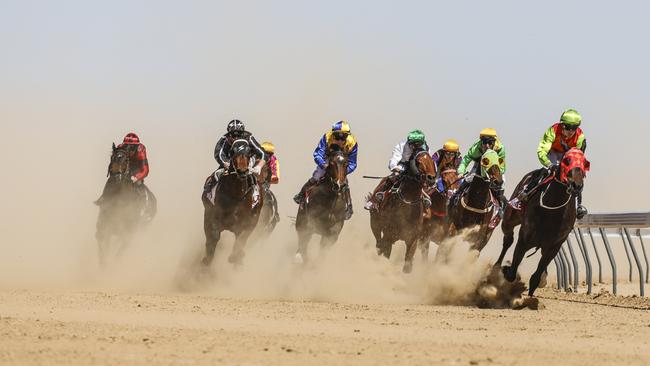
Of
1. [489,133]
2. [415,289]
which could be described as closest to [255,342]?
[415,289]

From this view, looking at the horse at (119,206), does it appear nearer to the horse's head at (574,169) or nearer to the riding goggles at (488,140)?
A: the riding goggles at (488,140)

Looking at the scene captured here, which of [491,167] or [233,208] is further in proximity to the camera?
[491,167]

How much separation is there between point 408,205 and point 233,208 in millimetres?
2868

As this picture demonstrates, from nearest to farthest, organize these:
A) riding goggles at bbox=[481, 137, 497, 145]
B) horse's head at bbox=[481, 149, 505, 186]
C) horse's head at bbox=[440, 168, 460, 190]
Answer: horse's head at bbox=[481, 149, 505, 186] < riding goggles at bbox=[481, 137, 497, 145] < horse's head at bbox=[440, 168, 460, 190]

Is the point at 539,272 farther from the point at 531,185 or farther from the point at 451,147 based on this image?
the point at 451,147

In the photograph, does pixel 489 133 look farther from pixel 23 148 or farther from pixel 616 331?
pixel 23 148

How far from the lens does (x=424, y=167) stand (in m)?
19.6

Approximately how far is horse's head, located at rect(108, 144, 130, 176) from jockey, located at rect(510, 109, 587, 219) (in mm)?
8151

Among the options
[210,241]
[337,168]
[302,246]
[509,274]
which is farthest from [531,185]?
[210,241]

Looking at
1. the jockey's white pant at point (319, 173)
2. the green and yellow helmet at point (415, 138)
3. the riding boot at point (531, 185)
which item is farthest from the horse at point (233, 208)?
the riding boot at point (531, 185)

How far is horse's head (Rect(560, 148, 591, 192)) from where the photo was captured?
15.9 meters

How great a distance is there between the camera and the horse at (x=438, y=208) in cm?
2258

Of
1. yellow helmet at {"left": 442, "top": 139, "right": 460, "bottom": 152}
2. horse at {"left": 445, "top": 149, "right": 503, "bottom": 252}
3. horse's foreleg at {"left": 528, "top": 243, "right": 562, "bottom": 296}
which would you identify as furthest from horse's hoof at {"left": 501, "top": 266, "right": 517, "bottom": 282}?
yellow helmet at {"left": 442, "top": 139, "right": 460, "bottom": 152}

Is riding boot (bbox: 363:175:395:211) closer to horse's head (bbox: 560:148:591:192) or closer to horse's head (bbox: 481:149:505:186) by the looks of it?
horse's head (bbox: 481:149:505:186)
